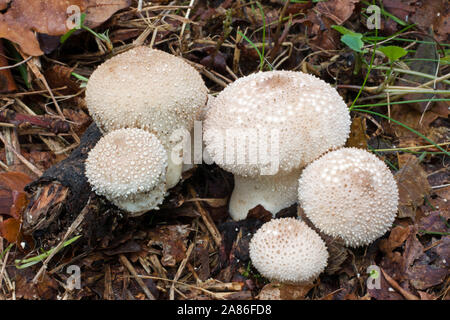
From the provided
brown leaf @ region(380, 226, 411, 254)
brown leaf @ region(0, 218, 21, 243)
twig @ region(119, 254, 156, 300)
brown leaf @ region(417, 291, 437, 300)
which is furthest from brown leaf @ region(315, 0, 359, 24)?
brown leaf @ region(0, 218, 21, 243)

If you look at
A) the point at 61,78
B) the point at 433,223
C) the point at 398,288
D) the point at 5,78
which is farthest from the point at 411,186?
the point at 5,78

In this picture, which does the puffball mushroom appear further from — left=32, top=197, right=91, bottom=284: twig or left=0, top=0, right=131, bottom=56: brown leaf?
left=0, top=0, right=131, bottom=56: brown leaf

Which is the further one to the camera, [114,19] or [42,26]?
[114,19]

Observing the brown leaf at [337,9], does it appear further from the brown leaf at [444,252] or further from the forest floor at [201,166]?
the brown leaf at [444,252]

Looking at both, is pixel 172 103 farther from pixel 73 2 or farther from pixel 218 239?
pixel 73 2

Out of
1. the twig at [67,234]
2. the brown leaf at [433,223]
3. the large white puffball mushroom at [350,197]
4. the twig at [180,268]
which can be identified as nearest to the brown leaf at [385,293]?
the large white puffball mushroom at [350,197]

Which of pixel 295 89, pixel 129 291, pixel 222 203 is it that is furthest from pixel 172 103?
pixel 129 291

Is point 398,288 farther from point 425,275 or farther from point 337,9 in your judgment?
point 337,9
